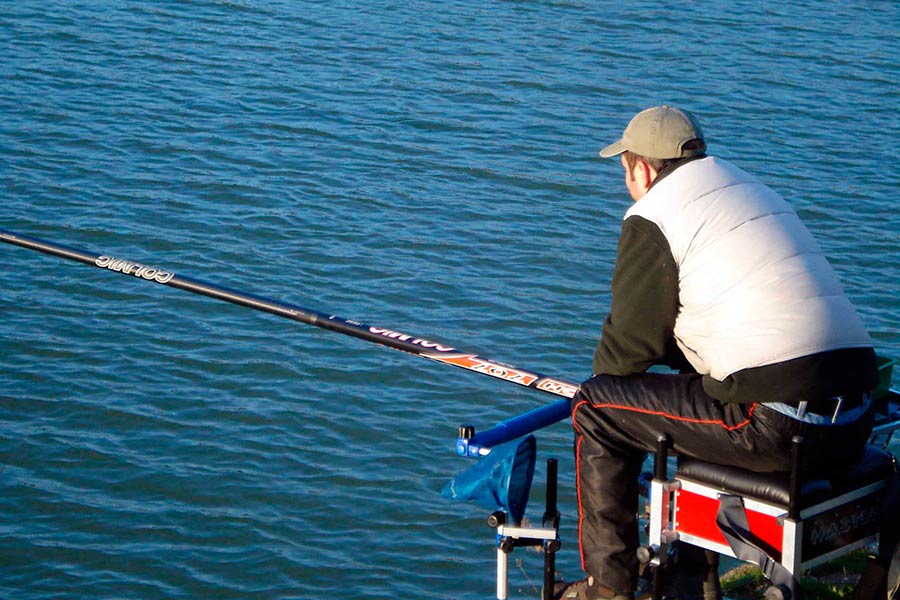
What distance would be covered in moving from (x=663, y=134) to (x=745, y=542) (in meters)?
1.30

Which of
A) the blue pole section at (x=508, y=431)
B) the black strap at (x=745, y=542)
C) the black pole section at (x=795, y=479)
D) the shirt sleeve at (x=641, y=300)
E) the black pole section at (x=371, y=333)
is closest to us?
the black pole section at (x=795, y=479)

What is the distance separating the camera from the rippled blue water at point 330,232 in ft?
22.9

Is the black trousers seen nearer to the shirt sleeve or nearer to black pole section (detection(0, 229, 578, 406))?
the shirt sleeve

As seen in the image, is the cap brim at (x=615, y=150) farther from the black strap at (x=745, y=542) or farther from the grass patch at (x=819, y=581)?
the grass patch at (x=819, y=581)

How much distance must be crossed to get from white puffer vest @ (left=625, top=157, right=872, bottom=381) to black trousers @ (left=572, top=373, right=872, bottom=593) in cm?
15

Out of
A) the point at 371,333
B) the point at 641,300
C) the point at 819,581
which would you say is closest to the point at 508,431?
the point at 641,300

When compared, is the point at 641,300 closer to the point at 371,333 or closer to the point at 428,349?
the point at 428,349

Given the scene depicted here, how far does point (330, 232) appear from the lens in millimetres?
10906

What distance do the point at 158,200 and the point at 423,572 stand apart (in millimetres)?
5840

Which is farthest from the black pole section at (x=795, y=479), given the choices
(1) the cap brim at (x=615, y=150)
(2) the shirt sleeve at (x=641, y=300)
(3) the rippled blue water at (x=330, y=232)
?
(3) the rippled blue water at (x=330, y=232)

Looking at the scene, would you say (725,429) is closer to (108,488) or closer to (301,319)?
(301,319)

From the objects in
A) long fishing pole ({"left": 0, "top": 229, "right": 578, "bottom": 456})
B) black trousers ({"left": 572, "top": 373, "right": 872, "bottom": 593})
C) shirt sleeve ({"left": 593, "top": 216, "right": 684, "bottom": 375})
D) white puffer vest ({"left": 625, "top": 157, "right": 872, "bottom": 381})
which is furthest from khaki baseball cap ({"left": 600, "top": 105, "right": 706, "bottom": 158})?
long fishing pole ({"left": 0, "top": 229, "right": 578, "bottom": 456})

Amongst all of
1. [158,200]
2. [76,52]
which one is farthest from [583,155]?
[76,52]

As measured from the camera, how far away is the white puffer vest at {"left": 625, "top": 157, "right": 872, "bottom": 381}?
3756mm
